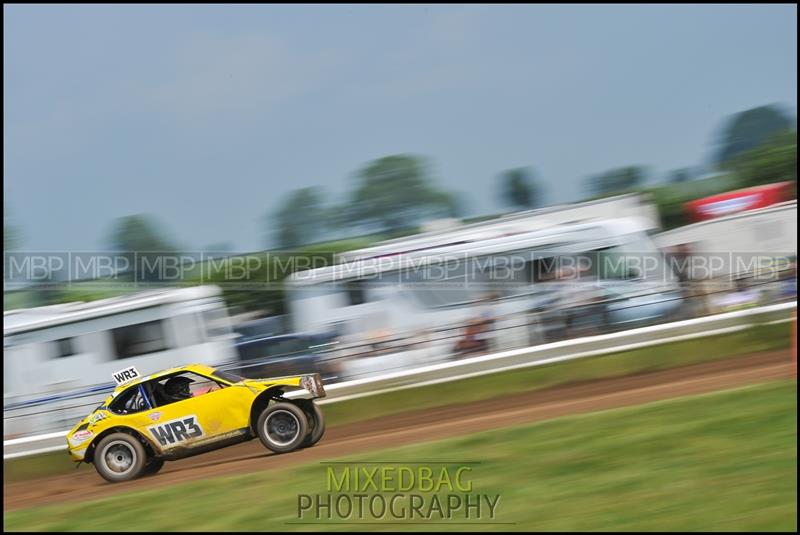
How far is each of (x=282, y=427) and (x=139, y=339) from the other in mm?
6315

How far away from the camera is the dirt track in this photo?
10133 millimetres

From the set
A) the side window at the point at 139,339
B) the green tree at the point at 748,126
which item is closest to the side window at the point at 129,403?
the side window at the point at 139,339

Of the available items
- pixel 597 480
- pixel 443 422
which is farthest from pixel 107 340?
pixel 597 480

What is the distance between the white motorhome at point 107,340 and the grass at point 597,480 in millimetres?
5726

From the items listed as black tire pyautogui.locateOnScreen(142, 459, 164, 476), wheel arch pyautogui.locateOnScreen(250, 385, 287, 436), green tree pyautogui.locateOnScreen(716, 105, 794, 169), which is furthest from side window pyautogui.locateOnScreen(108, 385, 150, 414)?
green tree pyautogui.locateOnScreen(716, 105, 794, 169)

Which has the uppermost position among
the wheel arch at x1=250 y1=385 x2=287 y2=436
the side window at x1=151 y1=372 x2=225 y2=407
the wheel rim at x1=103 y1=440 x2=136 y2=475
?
the side window at x1=151 y1=372 x2=225 y2=407

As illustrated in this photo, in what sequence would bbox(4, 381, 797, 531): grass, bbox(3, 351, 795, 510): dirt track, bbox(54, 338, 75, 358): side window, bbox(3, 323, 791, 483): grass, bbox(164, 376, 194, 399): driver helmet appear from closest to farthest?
bbox(4, 381, 797, 531): grass < bbox(3, 351, 795, 510): dirt track < bbox(164, 376, 194, 399): driver helmet < bbox(3, 323, 791, 483): grass < bbox(54, 338, 75, 358): side window

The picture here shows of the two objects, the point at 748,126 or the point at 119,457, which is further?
the point at 748,126

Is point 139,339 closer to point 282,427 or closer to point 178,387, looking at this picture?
point 178,387

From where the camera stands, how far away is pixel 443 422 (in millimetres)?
11531

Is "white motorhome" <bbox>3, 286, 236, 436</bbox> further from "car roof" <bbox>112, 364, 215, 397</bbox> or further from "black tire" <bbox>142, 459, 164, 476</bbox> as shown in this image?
"car roof" <bbox>112, 364, 215, 397</bbox>

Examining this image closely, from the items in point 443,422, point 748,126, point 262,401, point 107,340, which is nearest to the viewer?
point 262,401

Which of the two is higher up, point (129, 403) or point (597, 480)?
point (129, 403)

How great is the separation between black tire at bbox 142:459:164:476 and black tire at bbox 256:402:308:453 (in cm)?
141
